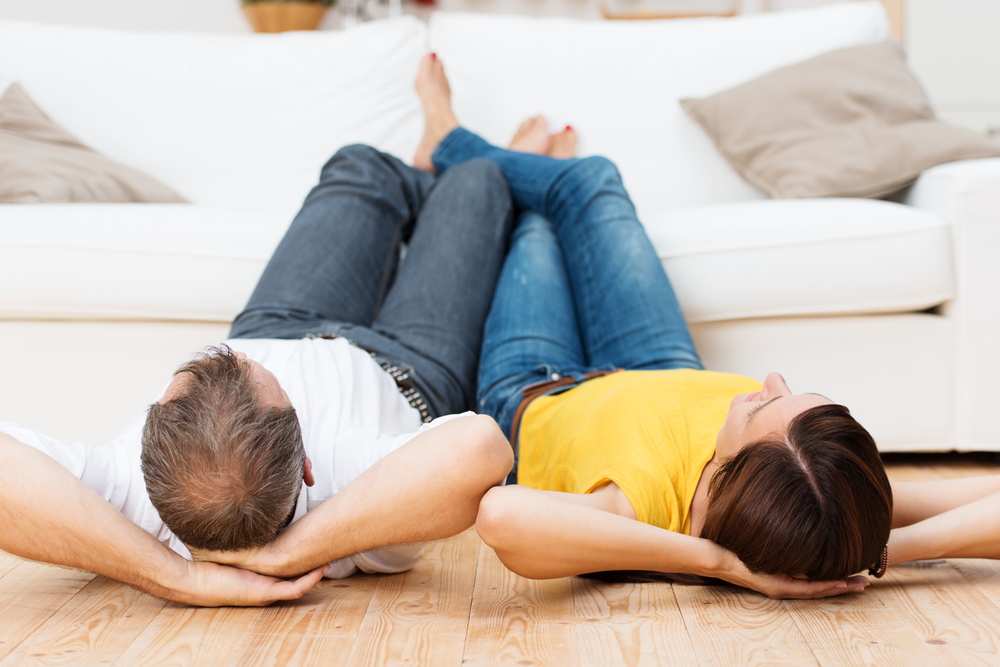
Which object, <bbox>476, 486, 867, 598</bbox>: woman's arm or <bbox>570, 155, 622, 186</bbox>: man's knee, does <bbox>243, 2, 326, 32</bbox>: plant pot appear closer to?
<bbox>570, 155, 622, 186</bbox>: man's knee

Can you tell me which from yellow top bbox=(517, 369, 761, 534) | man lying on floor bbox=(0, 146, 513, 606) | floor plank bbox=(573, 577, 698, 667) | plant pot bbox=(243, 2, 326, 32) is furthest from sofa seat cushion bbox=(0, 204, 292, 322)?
plant pot bbox=(243, 2, 326, 32)

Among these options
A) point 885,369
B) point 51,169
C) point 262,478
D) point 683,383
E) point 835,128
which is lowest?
point 885,369

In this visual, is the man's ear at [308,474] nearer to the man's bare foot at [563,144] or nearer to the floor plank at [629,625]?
the floor plank at [629,625]

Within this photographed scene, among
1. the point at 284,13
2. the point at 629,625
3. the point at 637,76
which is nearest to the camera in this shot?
the point at 629,625

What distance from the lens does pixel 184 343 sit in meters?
1.60

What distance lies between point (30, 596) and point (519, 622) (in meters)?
0.64

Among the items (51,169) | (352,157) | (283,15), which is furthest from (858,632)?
(283,15)

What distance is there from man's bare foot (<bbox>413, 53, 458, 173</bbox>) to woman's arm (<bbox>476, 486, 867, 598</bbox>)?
129cm

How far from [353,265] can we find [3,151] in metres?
0.96

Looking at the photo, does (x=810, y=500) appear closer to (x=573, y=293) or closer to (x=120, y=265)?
(x=573, y=293)

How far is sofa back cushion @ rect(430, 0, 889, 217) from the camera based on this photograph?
6.93ft

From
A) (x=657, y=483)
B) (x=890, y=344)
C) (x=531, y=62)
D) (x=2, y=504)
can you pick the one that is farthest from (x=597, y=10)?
(x=2, y=504)

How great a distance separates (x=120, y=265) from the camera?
1.55 metres

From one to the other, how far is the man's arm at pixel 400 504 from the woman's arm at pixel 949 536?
1.69ft
